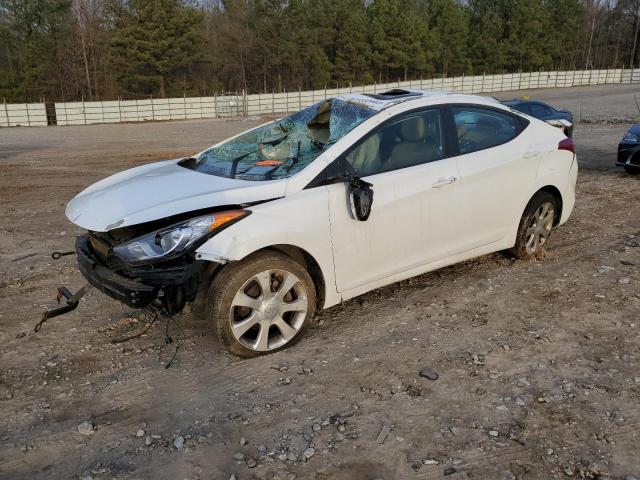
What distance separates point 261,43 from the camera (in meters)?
56.2

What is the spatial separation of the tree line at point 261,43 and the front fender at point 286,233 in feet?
155

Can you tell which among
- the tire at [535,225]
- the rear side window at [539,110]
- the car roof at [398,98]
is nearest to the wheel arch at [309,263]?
the car roof at [398,98]

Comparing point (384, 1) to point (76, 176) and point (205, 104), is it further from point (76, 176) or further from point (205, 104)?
point (76, 176)

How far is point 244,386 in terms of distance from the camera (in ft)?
12.0

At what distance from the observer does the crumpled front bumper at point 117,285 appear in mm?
3566

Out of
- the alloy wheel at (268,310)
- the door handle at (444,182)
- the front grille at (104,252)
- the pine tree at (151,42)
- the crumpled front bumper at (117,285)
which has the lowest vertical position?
the alloy wheel at (268,310)

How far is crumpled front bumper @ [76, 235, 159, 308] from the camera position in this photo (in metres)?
3.57

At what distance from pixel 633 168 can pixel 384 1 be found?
58180 millimetres

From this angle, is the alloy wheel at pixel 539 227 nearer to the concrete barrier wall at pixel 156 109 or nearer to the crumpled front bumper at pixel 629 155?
the crumpled front bumper at pixel 629 155

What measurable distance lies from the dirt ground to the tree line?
46729 millimetres

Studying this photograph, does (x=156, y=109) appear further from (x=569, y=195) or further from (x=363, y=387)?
(x=363, y=387)

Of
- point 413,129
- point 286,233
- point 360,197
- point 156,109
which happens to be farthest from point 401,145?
point 156,109

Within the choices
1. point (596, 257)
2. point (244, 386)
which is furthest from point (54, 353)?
point (596, 257)

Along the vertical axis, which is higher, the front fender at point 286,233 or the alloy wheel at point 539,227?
the front fender at point 286,233
